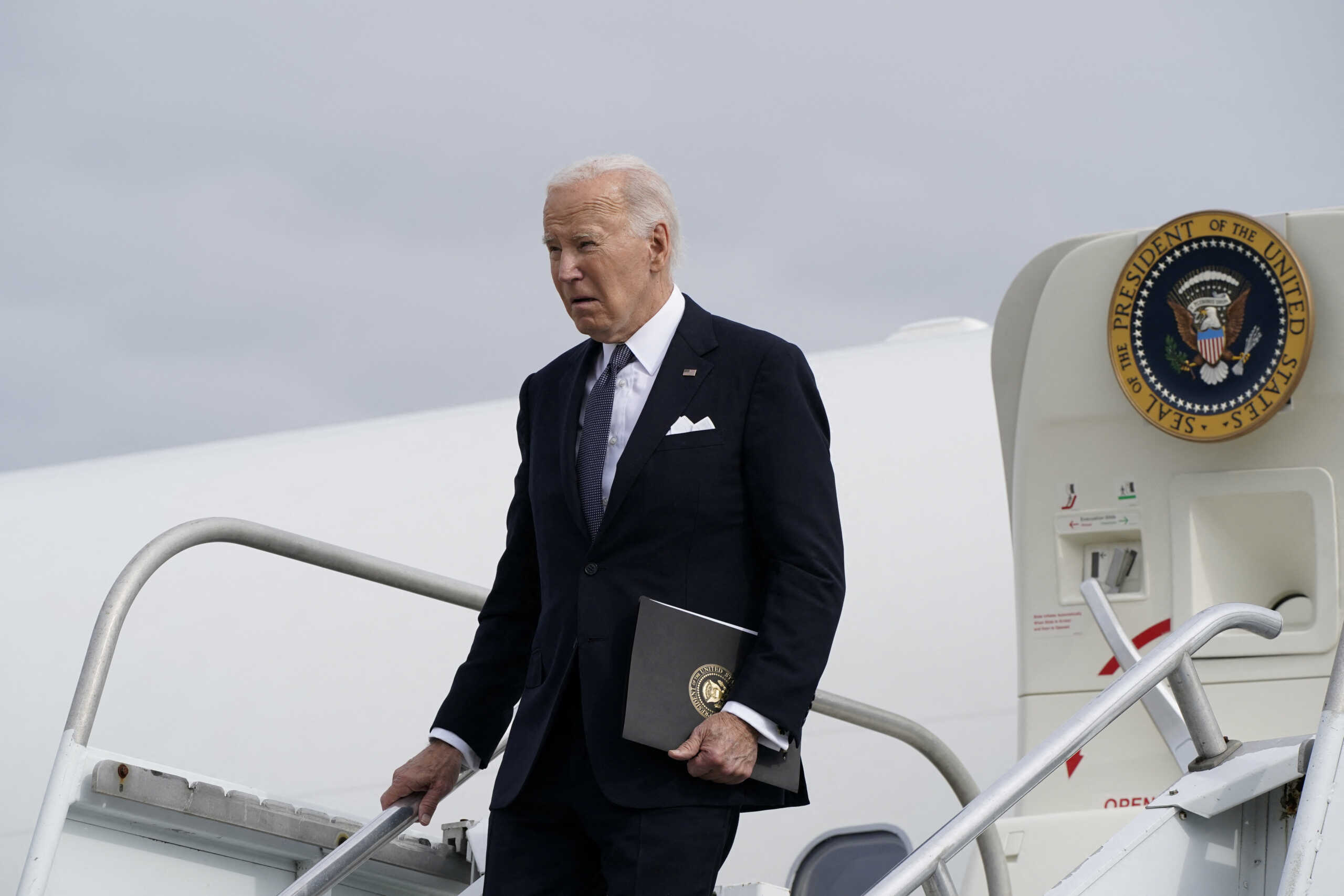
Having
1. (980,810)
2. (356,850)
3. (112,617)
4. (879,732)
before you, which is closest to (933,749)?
(879,732)

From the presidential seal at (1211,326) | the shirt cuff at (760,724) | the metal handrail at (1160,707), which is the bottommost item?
the shirt cuff at (760,724)

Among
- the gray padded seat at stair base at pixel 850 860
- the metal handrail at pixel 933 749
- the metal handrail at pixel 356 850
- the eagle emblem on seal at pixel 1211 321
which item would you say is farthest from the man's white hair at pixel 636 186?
the gray padded seat at stair base at pixel 850 860

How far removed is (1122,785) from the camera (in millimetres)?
4113

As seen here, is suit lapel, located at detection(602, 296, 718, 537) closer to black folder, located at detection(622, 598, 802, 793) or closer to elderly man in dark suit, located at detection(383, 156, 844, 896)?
elderly man in dark suit, located at detection(383, 156, 844, 896)

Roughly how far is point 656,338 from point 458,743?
0.74 m

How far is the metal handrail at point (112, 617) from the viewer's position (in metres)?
2.63

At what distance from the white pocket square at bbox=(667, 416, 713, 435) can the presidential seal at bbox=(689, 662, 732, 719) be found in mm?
344

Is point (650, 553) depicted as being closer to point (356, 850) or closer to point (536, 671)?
point (536, 671)

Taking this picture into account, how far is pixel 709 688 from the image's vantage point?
89.6 inches

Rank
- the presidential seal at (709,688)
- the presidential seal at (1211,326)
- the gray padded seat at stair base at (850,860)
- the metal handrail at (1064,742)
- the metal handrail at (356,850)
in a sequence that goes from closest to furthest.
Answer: the metal handrail at (1064,742) → the presidential seal at (709,688) → the metal handrail at (356,850) → the presidential seal at (1211,326) → the gray padded seat at stair base at (850,860)

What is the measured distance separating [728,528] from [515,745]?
1.48 feet

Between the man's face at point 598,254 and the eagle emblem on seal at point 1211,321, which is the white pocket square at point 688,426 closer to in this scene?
the man's face at point 598,254

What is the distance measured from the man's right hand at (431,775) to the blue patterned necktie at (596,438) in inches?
20.1

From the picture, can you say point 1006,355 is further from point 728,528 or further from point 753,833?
point 728,528
